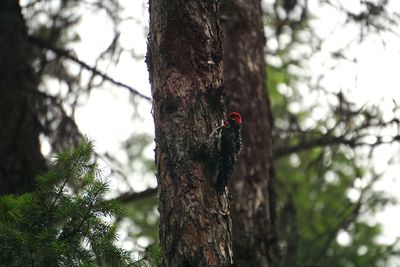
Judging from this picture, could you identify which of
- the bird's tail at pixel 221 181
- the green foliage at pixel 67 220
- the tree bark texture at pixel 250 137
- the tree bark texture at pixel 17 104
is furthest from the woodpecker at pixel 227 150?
the tree bark texture at pixel 17 104

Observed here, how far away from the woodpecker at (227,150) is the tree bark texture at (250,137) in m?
1.76

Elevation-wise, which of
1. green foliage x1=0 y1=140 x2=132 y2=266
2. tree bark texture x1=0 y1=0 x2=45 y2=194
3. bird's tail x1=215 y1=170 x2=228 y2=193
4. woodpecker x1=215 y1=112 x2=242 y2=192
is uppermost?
tree bark texture x1=0 y1=0 x2=45 y2=194

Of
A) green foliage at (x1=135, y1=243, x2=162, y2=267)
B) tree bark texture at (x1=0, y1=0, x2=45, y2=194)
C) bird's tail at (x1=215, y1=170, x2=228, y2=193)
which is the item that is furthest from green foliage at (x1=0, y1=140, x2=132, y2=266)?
tree bark texture at (x1=0, y1=0, x2=45, y2=194)

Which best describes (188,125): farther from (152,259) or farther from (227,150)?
(152,259)

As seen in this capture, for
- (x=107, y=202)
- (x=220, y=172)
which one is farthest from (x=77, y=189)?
(x=220, y=172)

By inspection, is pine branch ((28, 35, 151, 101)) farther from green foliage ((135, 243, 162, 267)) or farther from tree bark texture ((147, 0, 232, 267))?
green foliage ((135, 243, 162, 267))

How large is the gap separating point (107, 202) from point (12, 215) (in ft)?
1.71

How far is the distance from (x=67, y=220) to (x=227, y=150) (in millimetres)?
1084

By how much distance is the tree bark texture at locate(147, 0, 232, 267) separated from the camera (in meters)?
4.03

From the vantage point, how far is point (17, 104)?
745 cm

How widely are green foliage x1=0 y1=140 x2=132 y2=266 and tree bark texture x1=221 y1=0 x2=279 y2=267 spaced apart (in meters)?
2.61

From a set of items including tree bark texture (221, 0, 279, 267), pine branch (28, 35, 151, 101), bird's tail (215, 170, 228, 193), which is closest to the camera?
bird's tail (215, 170, 228, 193)

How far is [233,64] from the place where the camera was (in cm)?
718

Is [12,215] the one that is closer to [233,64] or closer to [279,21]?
[233,64]
